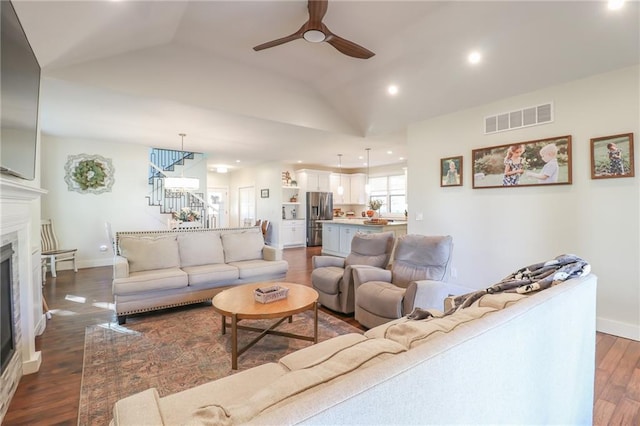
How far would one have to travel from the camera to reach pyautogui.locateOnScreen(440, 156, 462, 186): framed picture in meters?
4.16

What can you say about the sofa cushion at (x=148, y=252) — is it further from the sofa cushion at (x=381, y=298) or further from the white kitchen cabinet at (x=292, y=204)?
the white kitchen cabinet at (x=292, y=204)

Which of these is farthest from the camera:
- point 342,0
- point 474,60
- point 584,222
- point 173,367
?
point 474,60

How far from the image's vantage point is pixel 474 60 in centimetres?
335

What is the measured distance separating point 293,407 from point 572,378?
1.53 metres

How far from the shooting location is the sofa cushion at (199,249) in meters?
3.84

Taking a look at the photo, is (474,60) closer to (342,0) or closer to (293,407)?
(342,0)

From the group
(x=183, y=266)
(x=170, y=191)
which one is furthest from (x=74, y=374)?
(x=170, y=191)

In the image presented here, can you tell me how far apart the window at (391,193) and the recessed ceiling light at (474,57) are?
17.3 ft

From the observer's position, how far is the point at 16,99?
181 centimetres

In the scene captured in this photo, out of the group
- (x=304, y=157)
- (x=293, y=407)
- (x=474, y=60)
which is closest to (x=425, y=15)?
(x=474, y=60)


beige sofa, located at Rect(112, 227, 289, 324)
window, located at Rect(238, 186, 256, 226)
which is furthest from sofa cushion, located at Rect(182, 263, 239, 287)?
window, located at Rect(238, 186, 256, 226)

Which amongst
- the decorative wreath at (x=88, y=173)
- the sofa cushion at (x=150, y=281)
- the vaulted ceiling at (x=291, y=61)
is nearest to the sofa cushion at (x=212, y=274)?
the sofa cushion at (x=150, y=281)

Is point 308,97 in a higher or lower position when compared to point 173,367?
higher

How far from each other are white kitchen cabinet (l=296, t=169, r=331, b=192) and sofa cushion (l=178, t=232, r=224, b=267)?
5013mm
